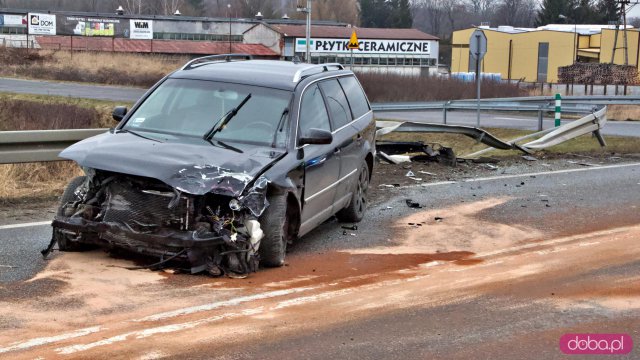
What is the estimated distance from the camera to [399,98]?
49.7 m

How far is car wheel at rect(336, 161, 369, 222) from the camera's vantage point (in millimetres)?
9000

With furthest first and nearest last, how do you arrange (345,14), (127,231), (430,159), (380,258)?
1. (345,14)
2. (430,159)
3. (380,258)
4. (127,231)

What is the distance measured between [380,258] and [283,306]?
1933mm

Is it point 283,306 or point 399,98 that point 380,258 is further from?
point 399,98

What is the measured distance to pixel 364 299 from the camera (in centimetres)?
606

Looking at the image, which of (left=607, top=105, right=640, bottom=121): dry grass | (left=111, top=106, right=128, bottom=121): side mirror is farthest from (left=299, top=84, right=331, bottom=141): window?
(left=607, top=105, right=640, bottom=121): dry grass

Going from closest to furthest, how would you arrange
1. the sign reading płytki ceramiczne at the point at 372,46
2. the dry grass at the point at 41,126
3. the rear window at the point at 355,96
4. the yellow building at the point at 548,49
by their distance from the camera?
the rear window at the point at 355,96
the dry grass at the point at 41,126
the sign reading płytki ceramiczne at the point at 372,46
the yellow building at the point at 548,49

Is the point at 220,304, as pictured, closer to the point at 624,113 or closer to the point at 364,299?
the point at 364,299

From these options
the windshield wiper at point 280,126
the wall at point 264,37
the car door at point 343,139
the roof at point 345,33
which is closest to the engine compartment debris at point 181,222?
the windshield wiper at point 280,126

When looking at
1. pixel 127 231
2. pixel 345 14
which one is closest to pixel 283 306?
pixel 127 231

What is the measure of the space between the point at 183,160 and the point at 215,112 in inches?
48.3

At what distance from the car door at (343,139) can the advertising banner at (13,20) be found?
75.1 metres

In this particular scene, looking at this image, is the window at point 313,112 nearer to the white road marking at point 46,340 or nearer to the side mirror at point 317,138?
the side mirror at point 317,138

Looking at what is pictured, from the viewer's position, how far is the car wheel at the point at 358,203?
29.5ft
